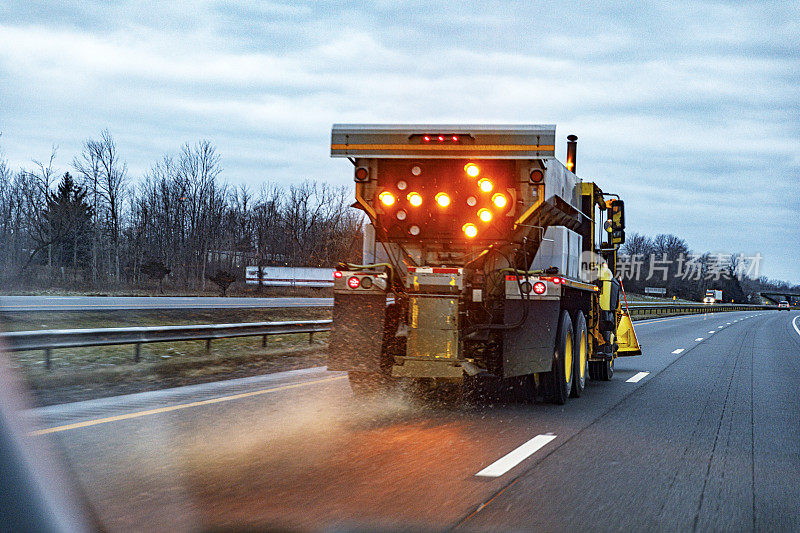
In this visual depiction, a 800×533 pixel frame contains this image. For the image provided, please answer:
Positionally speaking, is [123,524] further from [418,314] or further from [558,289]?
[558,289]

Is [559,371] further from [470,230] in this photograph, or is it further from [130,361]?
[130,361]

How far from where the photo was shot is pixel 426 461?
627cm

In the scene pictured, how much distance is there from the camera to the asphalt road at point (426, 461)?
15.7ft

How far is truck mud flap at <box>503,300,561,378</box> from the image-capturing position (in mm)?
8797

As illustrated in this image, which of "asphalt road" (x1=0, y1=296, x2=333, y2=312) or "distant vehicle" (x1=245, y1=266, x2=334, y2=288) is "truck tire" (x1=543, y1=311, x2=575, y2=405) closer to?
"asphalt road" (x1=0, y1=296, x2=333, y2=312)

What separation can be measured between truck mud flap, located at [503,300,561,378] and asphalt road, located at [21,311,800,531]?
57 centimetres

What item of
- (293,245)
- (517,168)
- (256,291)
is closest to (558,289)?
(517,168)

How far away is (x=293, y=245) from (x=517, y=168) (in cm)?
6954

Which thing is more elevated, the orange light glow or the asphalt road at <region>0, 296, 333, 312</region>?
the orange light glow

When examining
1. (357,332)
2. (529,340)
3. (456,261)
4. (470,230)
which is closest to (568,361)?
(529,340)

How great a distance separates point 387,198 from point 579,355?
350 centimetres

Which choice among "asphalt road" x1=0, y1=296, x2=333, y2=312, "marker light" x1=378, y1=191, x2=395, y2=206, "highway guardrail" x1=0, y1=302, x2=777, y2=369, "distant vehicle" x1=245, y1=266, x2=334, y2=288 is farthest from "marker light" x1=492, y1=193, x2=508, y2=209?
"distant vehicle" x1=245, y1=266, x2=334, y2=288

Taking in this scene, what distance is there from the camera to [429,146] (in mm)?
9219

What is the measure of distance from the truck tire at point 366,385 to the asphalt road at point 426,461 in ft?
0.67
